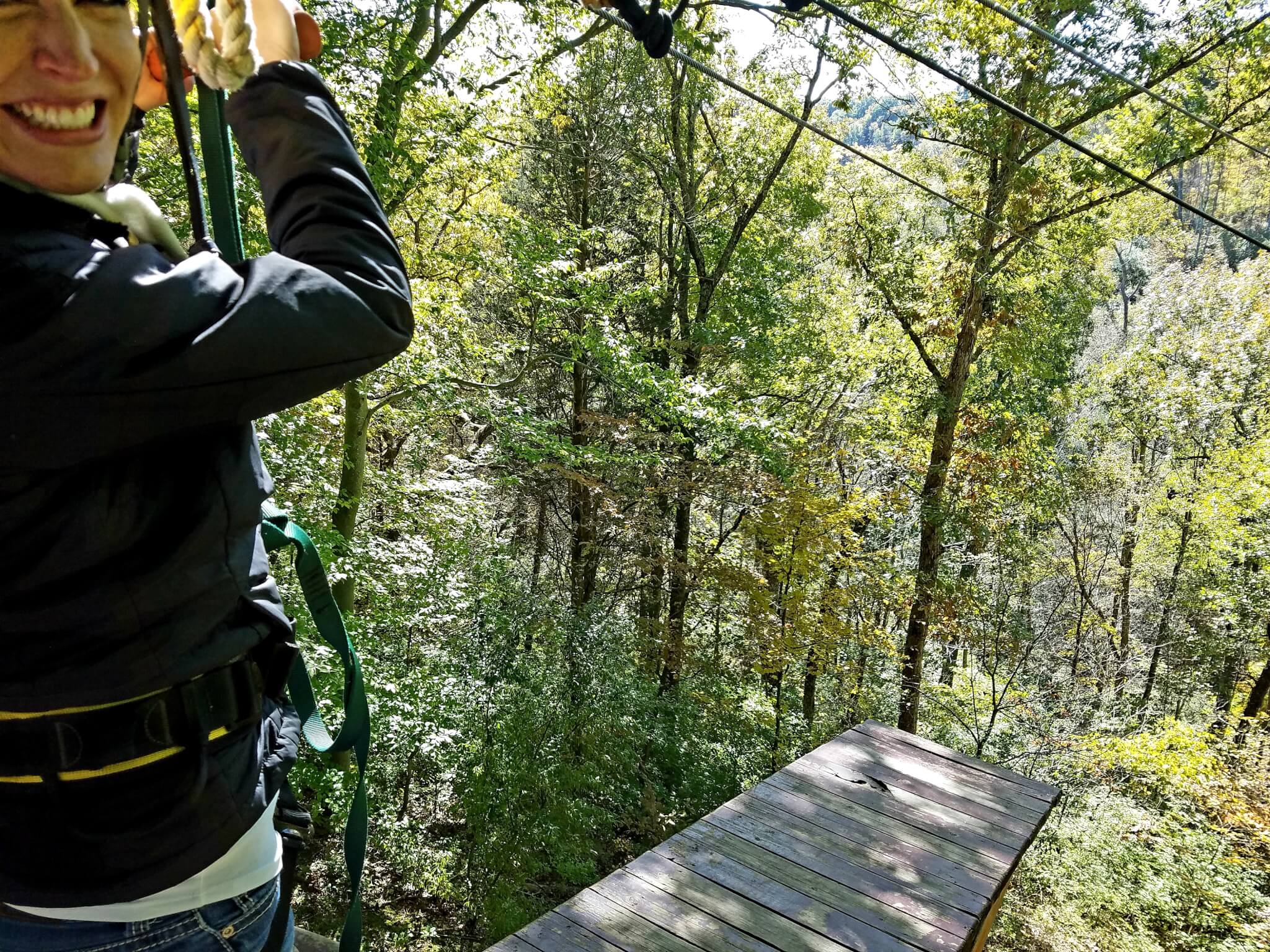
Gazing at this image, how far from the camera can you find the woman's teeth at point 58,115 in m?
0.72

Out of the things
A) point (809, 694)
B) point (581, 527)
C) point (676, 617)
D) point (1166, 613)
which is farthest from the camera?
point (1166, 613)

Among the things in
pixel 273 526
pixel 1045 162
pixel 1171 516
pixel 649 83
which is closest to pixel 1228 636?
pixel 1171 516

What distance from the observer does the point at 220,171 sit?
2.98ft

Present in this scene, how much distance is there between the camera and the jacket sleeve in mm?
663

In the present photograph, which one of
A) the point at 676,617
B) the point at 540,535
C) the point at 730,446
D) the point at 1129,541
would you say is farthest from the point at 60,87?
the point at 1129,541

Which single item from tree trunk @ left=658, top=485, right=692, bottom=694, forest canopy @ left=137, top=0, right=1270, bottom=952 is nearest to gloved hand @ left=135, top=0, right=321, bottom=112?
forest canopy @ left=137, top=0, right=1270, bottom=952

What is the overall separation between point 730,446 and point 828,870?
7.15m

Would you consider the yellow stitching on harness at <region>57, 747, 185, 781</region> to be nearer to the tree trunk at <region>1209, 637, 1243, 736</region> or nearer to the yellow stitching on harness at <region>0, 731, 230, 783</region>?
the yellow stitching on harness at <region>0, 731, 230, 783</region>

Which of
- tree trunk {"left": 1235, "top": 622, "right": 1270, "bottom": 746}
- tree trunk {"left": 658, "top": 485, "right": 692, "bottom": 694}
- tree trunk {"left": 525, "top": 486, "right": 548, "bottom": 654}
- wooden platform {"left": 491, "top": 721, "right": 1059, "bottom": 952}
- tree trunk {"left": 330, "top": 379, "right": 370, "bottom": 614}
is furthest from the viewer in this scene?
tree trunk {"left": 525, "top": 486, "right": 548, "bottom": 654}

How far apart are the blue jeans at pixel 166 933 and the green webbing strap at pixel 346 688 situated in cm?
15

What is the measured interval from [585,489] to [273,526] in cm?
1010

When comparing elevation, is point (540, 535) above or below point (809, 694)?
above

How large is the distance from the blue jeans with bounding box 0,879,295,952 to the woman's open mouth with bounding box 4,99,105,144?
849 millimetres

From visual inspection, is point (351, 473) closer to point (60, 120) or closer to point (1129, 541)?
point (60, 120)
